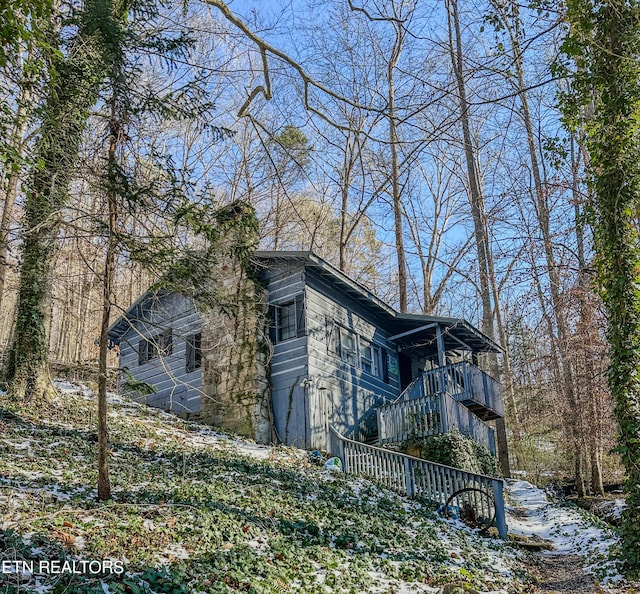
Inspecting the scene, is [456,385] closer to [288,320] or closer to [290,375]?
[290,375]

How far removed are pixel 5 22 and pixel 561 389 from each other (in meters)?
19.2

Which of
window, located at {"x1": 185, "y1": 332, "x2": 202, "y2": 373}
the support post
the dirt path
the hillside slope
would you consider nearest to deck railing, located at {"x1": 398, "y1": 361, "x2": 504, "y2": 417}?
the support post

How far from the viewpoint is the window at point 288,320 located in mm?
14758

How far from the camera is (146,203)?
23.3 ft

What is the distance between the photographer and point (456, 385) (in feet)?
53.2

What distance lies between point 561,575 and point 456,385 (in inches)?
321

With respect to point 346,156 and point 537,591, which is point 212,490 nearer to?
point 537,591

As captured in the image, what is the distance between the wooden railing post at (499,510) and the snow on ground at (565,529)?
86 cm

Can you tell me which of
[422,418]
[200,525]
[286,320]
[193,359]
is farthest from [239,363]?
→ [200,525]

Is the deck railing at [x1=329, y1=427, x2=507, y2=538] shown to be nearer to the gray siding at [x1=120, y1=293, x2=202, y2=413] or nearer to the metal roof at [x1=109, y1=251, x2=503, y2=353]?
the metal roof at [x1=109, y1=251, x2=503, y2=353]

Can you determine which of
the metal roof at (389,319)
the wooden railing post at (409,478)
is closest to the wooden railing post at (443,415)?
the wooden railing post at (409,478)

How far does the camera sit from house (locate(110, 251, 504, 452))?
14.1 metres

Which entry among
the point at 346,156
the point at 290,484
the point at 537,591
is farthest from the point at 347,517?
the point at 346,156

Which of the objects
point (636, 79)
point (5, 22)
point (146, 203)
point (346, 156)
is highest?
point (346, 156)
